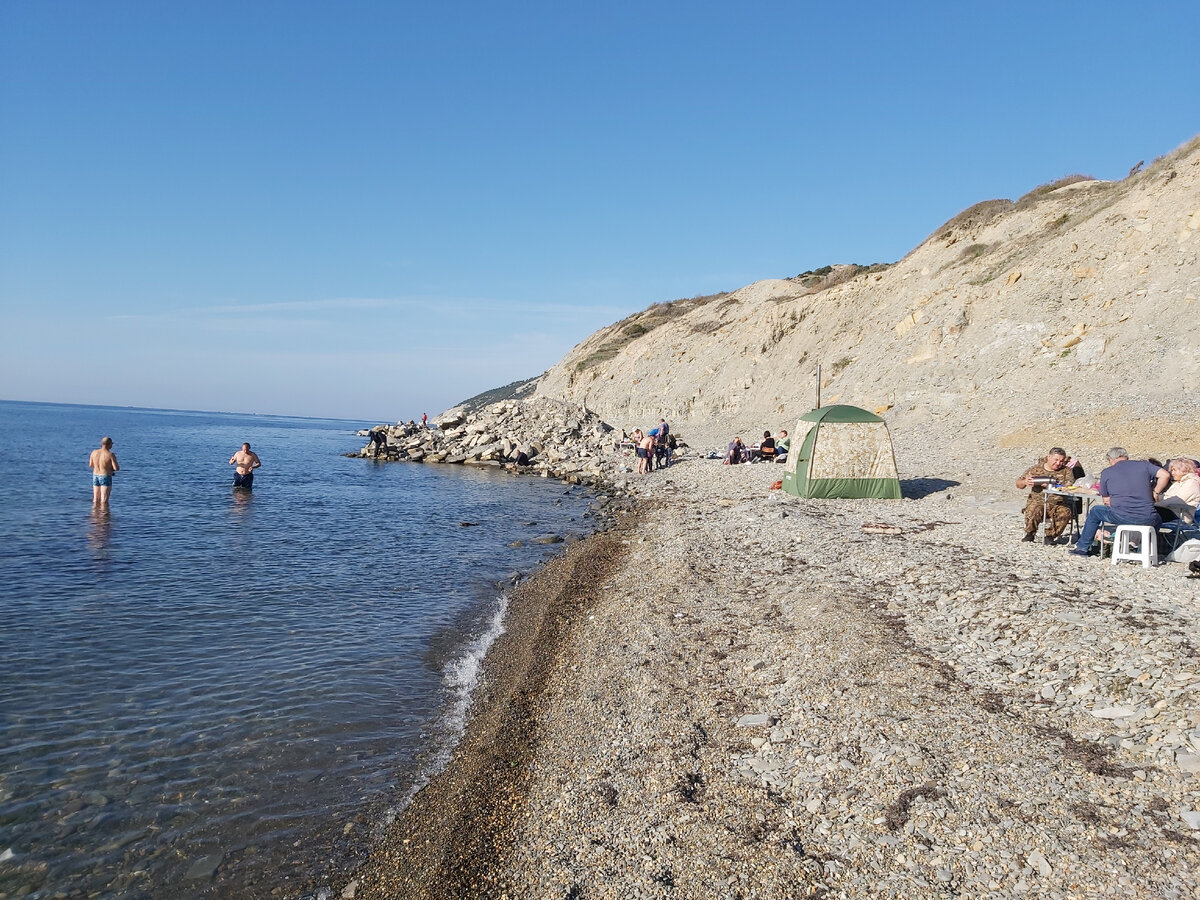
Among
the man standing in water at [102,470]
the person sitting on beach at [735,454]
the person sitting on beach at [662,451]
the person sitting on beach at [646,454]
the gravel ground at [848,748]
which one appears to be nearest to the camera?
the gravel ground at [848,748]

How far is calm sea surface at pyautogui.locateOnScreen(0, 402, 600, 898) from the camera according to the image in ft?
20.1

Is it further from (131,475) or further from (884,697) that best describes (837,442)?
(131,475)

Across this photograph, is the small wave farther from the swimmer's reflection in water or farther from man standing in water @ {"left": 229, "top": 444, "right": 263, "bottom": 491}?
man standing in water @ {"left": 229, "top": 444, "right": 263, "bottom": 491}

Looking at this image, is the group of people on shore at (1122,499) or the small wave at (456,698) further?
the group of people on shore at (1122,499)

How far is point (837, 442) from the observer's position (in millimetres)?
21781

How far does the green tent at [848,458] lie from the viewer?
21547 mm

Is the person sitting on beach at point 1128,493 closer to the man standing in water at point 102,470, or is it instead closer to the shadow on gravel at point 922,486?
the shadow on gravel at point 922,486

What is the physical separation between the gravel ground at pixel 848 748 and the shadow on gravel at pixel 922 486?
395 inches

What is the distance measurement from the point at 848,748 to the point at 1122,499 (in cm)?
794

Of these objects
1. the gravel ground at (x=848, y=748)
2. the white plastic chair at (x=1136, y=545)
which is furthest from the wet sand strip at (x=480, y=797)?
the white plastic chair at (x=1136, y=545)

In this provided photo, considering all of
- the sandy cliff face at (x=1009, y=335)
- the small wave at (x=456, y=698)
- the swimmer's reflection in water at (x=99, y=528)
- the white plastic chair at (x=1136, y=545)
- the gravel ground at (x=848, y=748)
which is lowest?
the small wave at (x=456, y=698)

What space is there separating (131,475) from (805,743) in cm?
4036

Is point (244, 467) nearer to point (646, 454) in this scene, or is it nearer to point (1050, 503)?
point (646, 454)

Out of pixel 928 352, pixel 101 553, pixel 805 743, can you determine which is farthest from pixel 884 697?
pixel 928 352
